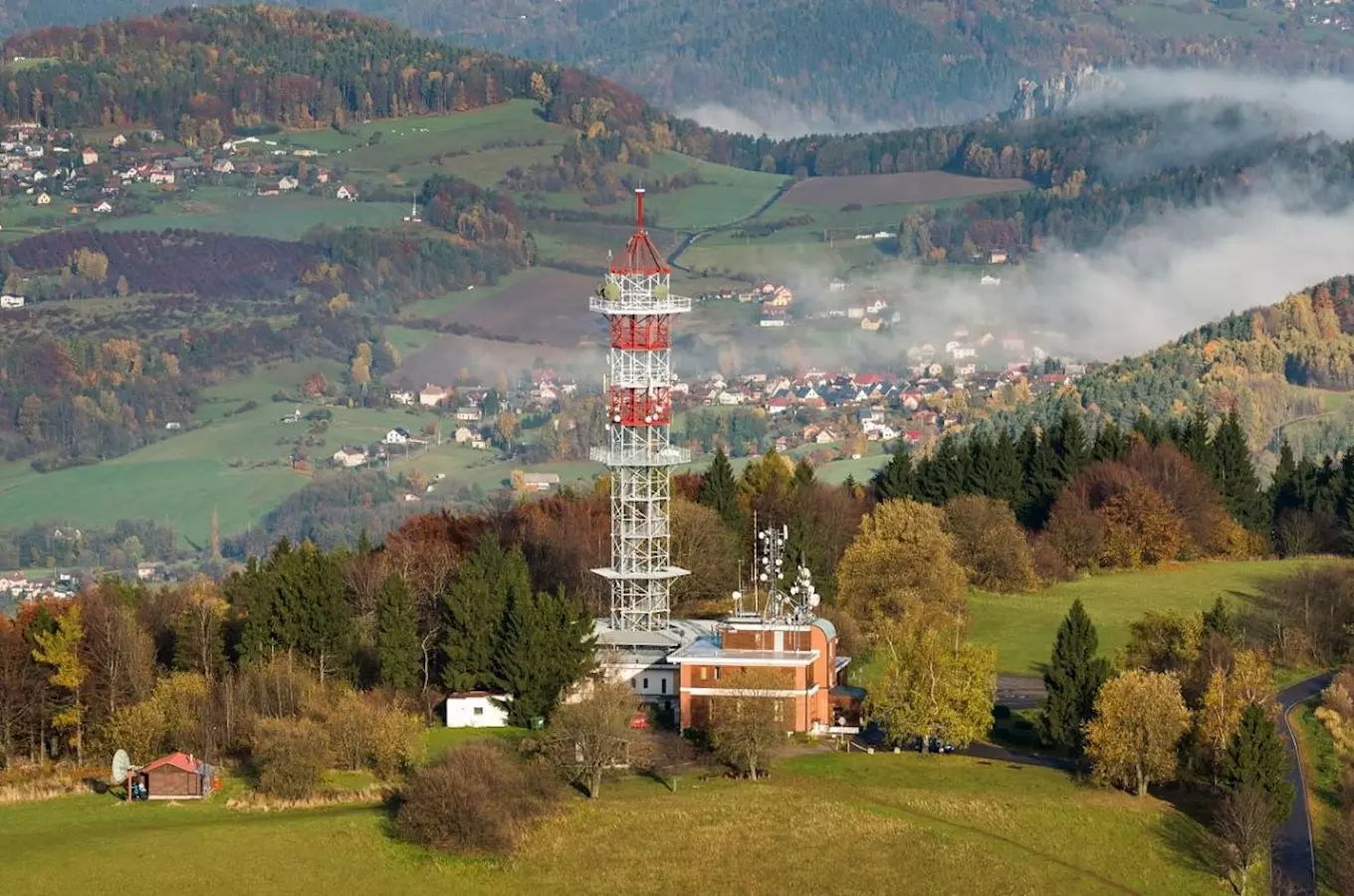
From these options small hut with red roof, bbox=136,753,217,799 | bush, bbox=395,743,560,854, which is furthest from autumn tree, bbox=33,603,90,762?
bush, bbox=395,743,560,854

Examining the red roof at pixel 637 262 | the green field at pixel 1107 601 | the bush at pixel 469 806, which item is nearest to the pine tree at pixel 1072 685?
the green field at pixel 1107 601

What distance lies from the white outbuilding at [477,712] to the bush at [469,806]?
11697mm


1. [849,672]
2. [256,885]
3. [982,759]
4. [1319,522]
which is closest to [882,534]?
[849,672]

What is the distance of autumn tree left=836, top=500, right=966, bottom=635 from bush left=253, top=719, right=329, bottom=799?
27.6 metres

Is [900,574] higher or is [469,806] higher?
[900,574]

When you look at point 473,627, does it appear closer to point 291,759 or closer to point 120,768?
point 291,759

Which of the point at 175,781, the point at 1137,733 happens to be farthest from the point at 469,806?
the point at 1137,733

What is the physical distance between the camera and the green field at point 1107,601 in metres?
108

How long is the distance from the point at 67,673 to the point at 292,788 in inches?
552

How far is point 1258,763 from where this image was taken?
8338 cm

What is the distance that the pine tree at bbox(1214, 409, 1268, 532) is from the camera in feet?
444

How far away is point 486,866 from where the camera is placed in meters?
80.6

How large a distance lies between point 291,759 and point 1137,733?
85.7 ft

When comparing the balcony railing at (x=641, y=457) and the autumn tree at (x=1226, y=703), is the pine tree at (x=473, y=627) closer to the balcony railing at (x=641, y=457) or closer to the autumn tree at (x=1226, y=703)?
the balcony railing at (x=641, y=457)
